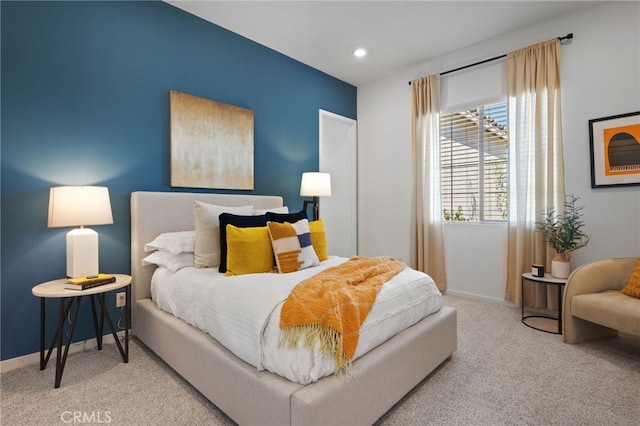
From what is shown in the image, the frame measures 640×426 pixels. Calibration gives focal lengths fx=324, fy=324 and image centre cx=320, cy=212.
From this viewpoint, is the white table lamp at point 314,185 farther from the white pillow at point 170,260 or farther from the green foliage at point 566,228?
the green foliage at point 566,228

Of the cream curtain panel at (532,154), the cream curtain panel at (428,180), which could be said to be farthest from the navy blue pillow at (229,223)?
the cream curtain panel at (532,154)

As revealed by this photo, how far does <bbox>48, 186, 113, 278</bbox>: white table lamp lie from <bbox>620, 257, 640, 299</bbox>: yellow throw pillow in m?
3.80

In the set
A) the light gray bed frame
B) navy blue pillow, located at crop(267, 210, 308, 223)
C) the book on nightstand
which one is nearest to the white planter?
the light gray bed frame

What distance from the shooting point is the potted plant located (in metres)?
2.87

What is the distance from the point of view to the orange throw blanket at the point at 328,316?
4.59ft

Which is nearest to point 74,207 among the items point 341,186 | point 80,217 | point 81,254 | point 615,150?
point 80,217

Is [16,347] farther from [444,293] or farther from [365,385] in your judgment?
[444,293]

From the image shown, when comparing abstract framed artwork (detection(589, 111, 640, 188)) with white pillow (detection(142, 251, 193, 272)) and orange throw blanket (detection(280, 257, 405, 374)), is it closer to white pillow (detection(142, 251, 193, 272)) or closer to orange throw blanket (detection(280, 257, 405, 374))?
orange throw blanket (detection(280, 257, 405, 374))

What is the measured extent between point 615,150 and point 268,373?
11.3 ft

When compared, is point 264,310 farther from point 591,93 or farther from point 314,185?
point 591,93

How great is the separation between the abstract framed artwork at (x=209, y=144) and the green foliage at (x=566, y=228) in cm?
301

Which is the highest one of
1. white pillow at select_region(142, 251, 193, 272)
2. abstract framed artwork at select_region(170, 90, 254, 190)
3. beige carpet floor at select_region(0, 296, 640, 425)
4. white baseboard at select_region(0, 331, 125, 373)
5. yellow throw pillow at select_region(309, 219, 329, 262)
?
abstract framed artwork at select_region(170, 90, 254, 190)

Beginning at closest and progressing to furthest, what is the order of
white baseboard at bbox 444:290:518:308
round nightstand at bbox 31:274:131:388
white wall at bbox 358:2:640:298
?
round nightstand at bbox 31:274:131:388 → white wall at bbox 358:2:640:298 → white baseboard at bbox 444:290:518:308

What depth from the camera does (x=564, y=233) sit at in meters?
2.91
